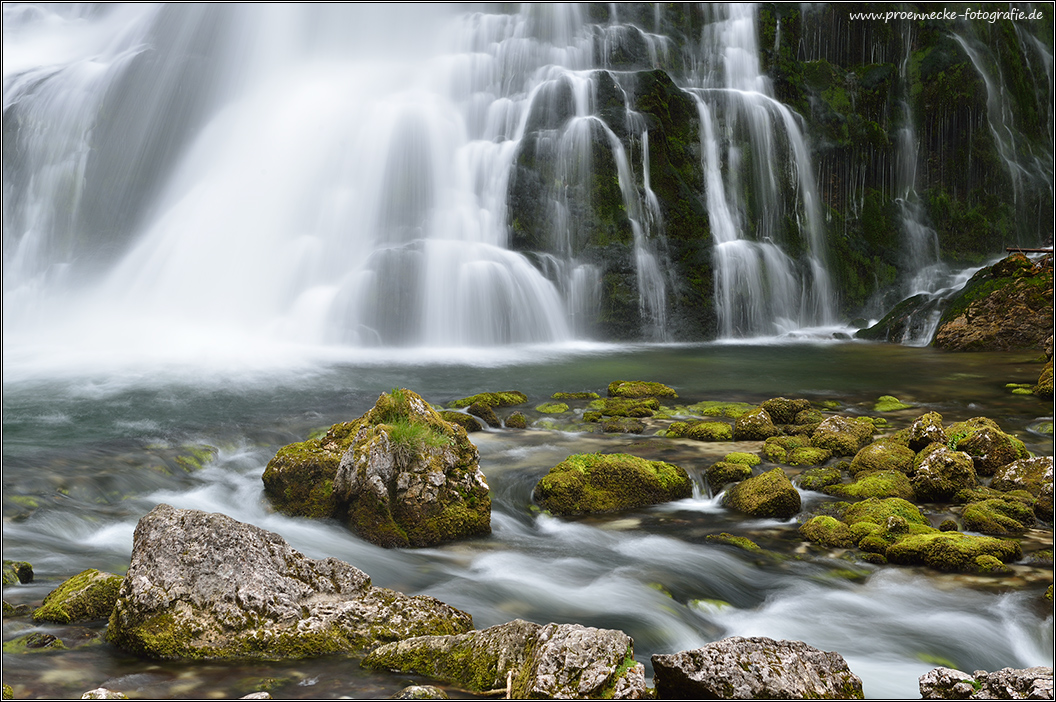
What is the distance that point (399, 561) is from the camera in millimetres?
5113

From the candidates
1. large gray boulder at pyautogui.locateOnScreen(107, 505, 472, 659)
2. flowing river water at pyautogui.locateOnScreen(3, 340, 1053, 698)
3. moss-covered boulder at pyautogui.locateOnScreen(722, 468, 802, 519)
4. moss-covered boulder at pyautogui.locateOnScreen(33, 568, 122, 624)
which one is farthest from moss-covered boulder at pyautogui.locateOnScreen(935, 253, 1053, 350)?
moss-covered boulder at pyautogui.locateOnScreen(33, 568, 122, 624)

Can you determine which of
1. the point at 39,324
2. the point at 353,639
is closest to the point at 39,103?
the point at 39,324

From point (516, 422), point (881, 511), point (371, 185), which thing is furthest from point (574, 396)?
point (371, 185)

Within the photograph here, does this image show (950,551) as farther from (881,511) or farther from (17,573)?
(17,573)

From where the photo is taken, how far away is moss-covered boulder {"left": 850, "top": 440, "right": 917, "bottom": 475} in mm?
6430

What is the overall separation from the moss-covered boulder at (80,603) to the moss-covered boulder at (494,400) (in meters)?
5.82

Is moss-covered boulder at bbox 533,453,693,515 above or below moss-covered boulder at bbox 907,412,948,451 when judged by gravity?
below

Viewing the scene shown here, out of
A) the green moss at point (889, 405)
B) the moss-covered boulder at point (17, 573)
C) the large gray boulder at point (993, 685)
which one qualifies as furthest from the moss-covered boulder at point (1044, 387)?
the moss-covered boulder at point (17, 573)

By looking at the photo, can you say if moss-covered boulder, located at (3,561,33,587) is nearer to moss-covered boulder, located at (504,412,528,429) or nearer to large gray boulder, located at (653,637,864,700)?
large gray boulder, located at (653,637,864,700)

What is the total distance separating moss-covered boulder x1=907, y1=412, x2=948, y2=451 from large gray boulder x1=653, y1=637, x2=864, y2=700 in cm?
452

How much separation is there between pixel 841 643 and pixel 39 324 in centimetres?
1929

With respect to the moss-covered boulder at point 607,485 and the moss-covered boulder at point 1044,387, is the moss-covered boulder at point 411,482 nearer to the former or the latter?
the moss-covered boulder at point 607,485

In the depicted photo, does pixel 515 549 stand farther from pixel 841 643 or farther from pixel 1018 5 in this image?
pixel 1018 5

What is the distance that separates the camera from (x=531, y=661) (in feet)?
9.24
